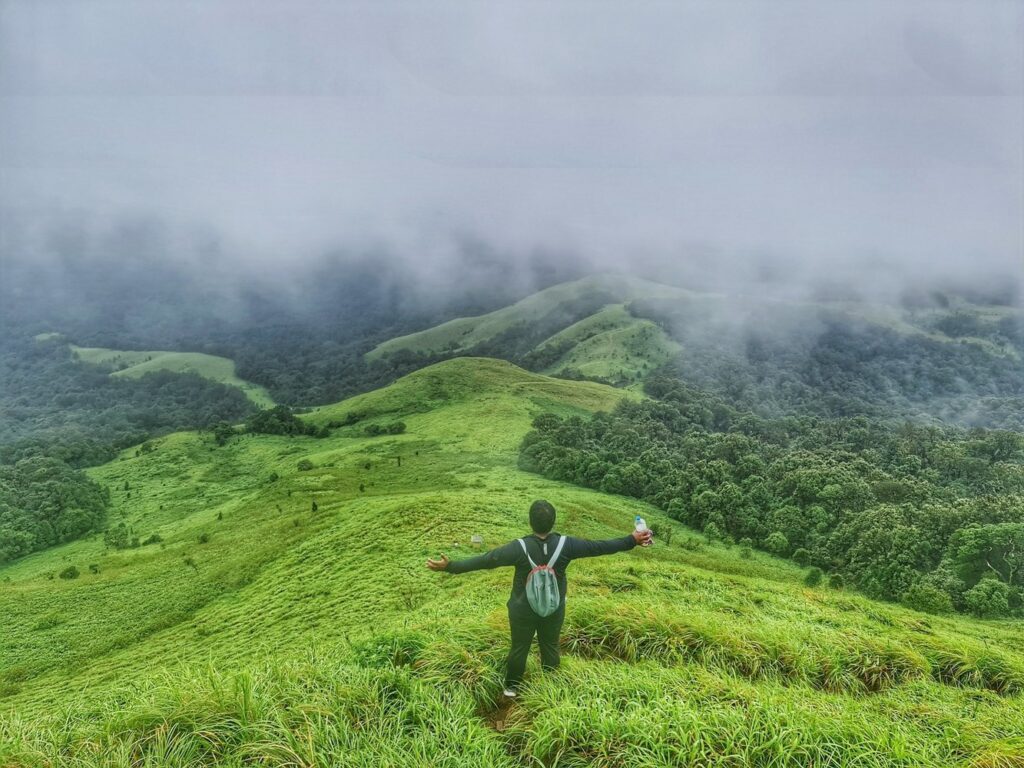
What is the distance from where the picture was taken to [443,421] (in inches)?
3172

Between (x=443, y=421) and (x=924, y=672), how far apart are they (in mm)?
73034

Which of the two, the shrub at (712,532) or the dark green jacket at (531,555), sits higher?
the dark green jacket at (531,555)

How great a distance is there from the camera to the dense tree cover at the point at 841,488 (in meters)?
38.2

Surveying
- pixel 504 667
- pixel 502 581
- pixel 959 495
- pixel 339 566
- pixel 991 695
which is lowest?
pixel 959 495

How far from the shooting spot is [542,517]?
7031mm

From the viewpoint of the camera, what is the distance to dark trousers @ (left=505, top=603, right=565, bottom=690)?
729 cm

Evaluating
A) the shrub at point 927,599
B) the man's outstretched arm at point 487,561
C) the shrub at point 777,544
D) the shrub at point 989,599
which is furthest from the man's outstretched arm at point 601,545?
the shrub at point 777,544

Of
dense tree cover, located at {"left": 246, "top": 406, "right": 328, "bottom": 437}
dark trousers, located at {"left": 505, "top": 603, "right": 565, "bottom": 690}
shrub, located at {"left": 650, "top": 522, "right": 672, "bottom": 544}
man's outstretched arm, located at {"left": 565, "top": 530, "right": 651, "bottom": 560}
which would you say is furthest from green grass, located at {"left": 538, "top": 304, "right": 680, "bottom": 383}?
man's outstretched arm, located at {"left": 565, "top": 530, "right": 651, "bottom": 560}

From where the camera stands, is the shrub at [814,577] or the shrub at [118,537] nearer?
the shrub at [814,577]

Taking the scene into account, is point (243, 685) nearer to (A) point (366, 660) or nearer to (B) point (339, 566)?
(A) point (366, 660)

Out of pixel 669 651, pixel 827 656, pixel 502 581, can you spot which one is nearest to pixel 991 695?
pixel 827 656

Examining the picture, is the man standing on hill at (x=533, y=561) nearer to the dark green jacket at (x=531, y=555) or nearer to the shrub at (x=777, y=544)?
the dark green jacket at (x=531, y=555)

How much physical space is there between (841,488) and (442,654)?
58671 mm

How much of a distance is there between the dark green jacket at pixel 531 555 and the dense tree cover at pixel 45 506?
7678cm
